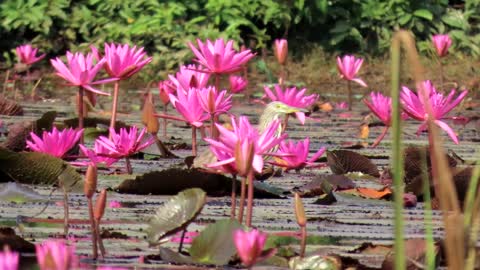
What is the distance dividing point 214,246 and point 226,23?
990 cm

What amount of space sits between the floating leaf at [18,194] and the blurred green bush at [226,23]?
27.2 ft

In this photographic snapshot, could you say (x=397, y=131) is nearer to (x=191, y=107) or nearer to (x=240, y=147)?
(x=240, y=147)

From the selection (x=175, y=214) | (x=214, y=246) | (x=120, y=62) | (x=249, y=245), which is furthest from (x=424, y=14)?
(x=249, y=245)

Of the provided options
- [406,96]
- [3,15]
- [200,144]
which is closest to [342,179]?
[406,96]

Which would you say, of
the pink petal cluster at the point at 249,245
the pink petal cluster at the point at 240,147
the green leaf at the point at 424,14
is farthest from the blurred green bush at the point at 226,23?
the pink petal cluster at the point at 249,245

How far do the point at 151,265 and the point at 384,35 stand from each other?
10076 mm

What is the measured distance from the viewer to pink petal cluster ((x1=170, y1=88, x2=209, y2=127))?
10.4 feet

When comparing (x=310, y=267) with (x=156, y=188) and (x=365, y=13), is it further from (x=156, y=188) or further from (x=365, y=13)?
(x=365, y=13)

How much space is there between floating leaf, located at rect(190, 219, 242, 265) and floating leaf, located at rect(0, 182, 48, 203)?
2.56ft

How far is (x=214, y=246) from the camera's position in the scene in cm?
199

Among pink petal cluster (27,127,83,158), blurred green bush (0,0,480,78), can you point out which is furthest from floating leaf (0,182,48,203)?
blurred green bush (0,0,480,78)

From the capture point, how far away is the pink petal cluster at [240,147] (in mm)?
1898

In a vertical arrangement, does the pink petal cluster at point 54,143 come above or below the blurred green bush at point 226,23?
below

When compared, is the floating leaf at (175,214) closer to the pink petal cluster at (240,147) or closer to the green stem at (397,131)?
the pink petal cluster at (240,147)
